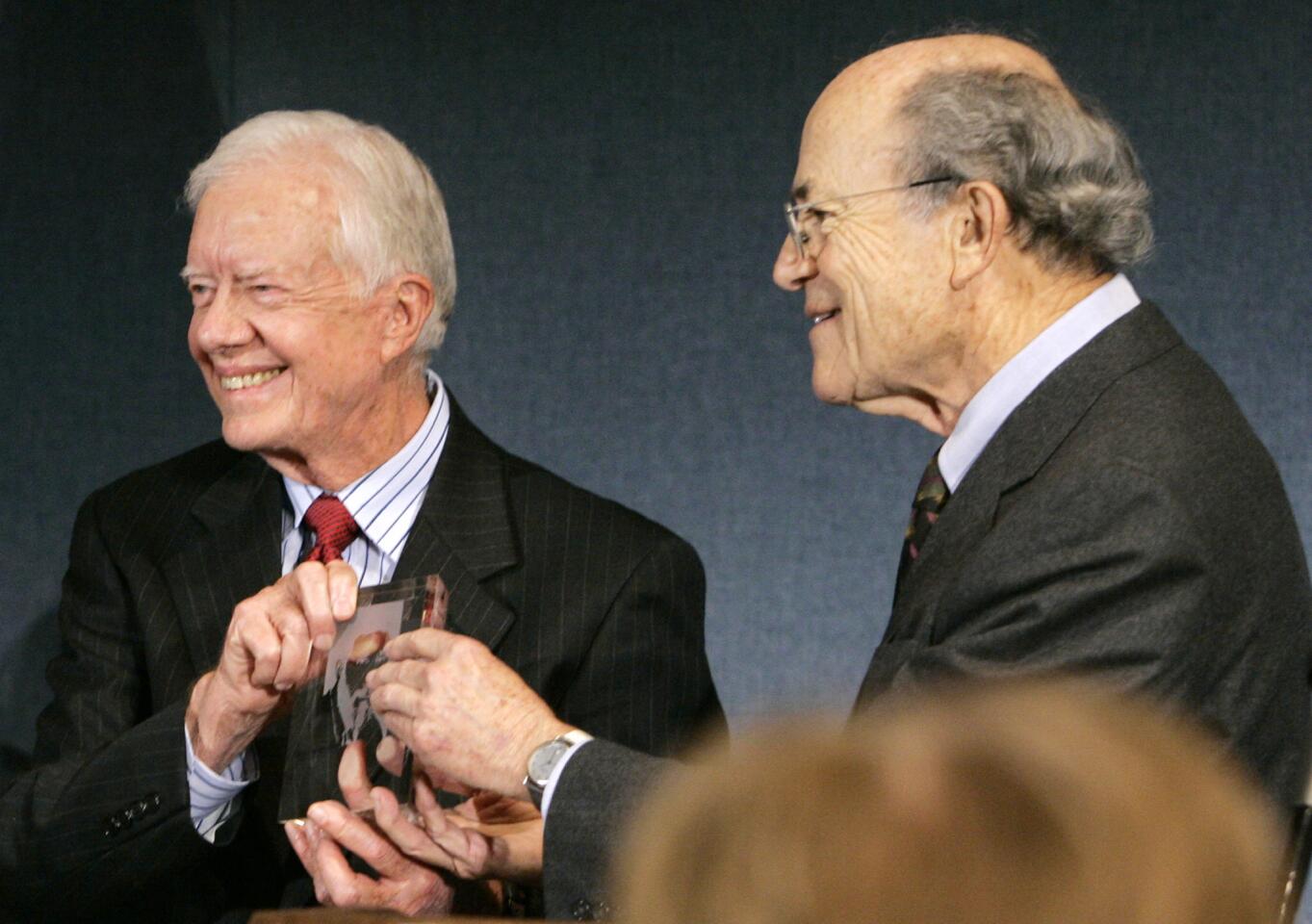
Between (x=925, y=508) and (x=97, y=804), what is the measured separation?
101 cm

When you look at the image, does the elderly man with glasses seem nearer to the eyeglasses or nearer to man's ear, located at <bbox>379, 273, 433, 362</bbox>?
the eyeglasses

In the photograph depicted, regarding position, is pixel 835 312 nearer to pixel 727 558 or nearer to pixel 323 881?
pixel 323 881

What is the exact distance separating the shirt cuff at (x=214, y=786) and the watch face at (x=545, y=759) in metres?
0.52

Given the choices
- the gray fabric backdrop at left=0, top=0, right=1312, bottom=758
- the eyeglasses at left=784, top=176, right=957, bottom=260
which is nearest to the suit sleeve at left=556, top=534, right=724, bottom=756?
the eyeglasses at left=784, top=176, right=957, bottom=260

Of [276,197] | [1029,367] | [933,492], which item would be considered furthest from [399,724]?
[276,197]

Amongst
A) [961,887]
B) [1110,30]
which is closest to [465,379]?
[1110,30]

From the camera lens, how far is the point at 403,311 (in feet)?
7.85

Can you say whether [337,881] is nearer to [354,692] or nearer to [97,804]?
[354,692]

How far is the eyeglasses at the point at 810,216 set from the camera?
1.89 m

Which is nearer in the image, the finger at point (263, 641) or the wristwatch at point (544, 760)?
the wristwatch at point (544, 760)

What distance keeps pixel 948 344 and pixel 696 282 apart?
141 centimetres

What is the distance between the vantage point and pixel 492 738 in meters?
1.71

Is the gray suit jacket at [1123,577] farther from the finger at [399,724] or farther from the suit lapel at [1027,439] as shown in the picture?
the finger at [399,724]

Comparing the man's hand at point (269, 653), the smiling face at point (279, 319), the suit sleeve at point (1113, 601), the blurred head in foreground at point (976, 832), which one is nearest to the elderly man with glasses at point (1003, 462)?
the suit sleeve at point (1113, 601)
